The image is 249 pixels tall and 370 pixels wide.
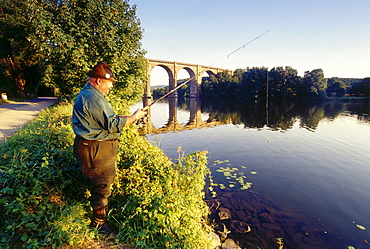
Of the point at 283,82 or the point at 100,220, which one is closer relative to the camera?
the point at 100,220

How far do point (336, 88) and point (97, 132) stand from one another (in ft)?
300

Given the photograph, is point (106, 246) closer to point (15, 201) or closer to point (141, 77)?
point (15, 201)

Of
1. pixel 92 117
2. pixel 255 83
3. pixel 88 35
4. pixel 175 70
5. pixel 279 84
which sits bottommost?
pixel 92 117

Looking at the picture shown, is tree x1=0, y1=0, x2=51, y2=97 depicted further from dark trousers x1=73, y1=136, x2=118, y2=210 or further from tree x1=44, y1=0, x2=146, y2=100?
dark trousers x1=73, y1=136, x2=118, y2=210

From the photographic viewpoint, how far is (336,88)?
238 ft

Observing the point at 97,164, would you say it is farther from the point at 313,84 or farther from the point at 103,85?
the point at 313,84

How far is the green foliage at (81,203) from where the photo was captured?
9.32 ft

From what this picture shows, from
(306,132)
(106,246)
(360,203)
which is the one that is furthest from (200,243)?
(306,132)

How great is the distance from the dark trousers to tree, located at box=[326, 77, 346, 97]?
89926mm

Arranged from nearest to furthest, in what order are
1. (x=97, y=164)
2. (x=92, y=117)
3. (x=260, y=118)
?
(x=92, y=117), (x=97, y=164), (x=260, y=118)

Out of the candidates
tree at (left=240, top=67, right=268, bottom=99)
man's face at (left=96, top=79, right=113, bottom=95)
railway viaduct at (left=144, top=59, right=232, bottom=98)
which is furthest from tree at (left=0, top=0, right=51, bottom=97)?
tree at (left=240, top=67, right=268, bottom=99)

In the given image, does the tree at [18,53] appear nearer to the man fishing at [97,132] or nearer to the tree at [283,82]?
the man fishing at [97,132]

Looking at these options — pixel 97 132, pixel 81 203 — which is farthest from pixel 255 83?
pixel 97 132

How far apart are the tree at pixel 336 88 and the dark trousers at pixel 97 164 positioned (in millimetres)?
89926
